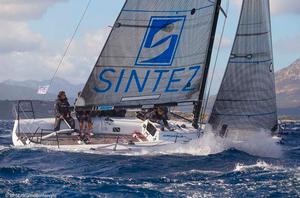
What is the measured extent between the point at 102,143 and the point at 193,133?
360 centimetres

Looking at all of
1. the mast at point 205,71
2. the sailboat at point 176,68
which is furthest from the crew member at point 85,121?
the mast at point 205,71

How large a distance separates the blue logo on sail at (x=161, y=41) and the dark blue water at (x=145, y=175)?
456 centimetres

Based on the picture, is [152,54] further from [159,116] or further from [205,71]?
[159,116]

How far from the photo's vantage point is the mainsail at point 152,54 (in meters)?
25.5

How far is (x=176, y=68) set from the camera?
85.0 ft

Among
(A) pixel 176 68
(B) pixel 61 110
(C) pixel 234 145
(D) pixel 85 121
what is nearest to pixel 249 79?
(C) pixel 234 145

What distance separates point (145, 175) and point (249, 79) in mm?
8650

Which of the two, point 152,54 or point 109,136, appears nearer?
point 152,54

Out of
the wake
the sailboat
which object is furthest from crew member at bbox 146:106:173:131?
the wake

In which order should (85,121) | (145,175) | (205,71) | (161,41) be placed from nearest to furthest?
(145,175)
(161,41)
(205,71)
(85,121)

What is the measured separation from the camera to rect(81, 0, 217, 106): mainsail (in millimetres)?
25469

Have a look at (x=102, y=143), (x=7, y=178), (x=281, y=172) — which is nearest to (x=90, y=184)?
(x=7, y=178)

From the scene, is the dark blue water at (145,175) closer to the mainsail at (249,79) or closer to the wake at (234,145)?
the wake at (234,145)

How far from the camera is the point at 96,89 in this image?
25859 mm
